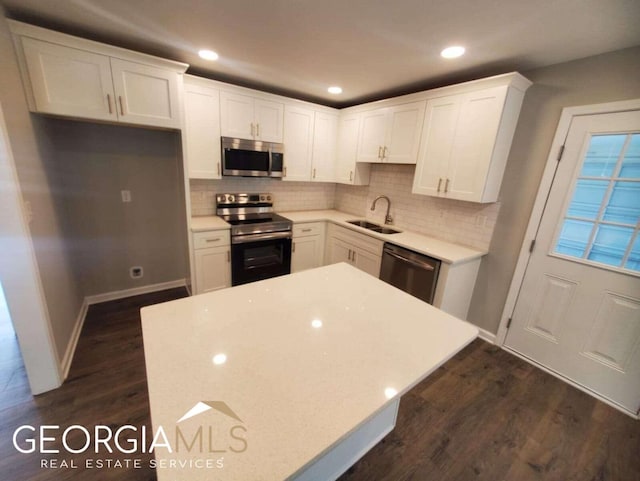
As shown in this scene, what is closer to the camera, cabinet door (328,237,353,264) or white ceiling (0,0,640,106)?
white ceiling (0,0,640,106)

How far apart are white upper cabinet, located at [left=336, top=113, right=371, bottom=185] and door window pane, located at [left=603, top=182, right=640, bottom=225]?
7.68 feet

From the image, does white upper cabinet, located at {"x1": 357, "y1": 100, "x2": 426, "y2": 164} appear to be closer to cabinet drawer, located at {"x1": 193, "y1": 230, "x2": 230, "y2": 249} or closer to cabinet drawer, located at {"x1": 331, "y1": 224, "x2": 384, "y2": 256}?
cabinet drawer, located at {"x1": 331, "y1": 224, "x2": 384, "y2": 256}

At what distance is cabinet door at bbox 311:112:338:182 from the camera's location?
345cm

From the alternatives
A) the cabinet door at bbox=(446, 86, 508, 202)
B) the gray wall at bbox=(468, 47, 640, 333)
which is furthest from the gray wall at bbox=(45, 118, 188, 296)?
the gray wall at bbox=(468, 47, 640, 333)

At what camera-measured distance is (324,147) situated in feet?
11.7

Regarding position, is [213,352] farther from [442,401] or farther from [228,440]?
[442,401]

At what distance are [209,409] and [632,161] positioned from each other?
111 inches

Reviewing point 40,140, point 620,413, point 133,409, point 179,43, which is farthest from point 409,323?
point 40,140

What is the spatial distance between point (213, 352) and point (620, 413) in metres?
2.88

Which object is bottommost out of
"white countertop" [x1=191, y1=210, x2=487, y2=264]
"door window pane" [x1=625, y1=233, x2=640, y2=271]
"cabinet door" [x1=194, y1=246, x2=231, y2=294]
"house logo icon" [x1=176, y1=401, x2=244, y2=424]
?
"cabinet door" [x1=194, y1=246, x2=231, y2=294]

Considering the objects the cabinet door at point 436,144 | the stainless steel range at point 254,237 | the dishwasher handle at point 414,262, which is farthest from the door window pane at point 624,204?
the stainless steel range at point 254,237

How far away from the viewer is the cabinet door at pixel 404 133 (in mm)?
2656

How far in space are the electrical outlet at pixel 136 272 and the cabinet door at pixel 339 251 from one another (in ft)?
7.64

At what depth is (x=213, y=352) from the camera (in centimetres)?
94
